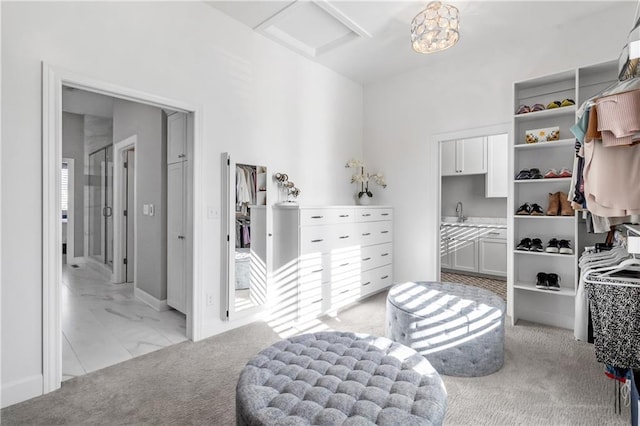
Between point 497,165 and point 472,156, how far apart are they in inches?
15.6

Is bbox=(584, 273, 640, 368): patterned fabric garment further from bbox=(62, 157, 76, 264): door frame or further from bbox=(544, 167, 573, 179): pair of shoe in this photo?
bbox=(62, 157, 76, 264): door frame

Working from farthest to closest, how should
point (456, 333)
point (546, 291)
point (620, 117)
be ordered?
1. point (546, 291)
2. point (456, 333)
3. point (620, 117)

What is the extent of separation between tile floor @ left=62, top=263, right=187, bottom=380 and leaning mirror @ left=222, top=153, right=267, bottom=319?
60cm

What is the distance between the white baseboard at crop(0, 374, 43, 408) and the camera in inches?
75.3

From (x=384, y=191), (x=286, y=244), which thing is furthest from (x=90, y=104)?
(x=384, y=191)

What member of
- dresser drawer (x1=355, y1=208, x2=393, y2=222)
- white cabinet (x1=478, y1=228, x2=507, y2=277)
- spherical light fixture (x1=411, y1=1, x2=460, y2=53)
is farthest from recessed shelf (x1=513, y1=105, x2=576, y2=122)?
white cabinet (x1=478, y1=228, x2=507, y2=277)

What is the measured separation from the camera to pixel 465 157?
530 cm

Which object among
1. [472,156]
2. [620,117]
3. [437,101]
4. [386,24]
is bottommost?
[620,117]

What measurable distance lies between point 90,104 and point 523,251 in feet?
21.4

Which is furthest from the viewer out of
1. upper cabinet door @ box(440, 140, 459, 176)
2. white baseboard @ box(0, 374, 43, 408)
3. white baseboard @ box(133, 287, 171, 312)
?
upper cabinet door @ box(440, 140, 459, 176)

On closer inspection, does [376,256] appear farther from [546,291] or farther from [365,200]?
[546,291]

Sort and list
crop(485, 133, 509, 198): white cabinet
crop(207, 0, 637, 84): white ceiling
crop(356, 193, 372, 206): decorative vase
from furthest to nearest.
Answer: crop(485, 133, 509, 198): white cabinet
crop(356, 193, 372, 206): decorative vase
crop(207, 0, 637, 84): white ceiling

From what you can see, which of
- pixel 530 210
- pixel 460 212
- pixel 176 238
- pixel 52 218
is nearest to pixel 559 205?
pixel 530 210

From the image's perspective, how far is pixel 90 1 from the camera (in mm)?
2240
